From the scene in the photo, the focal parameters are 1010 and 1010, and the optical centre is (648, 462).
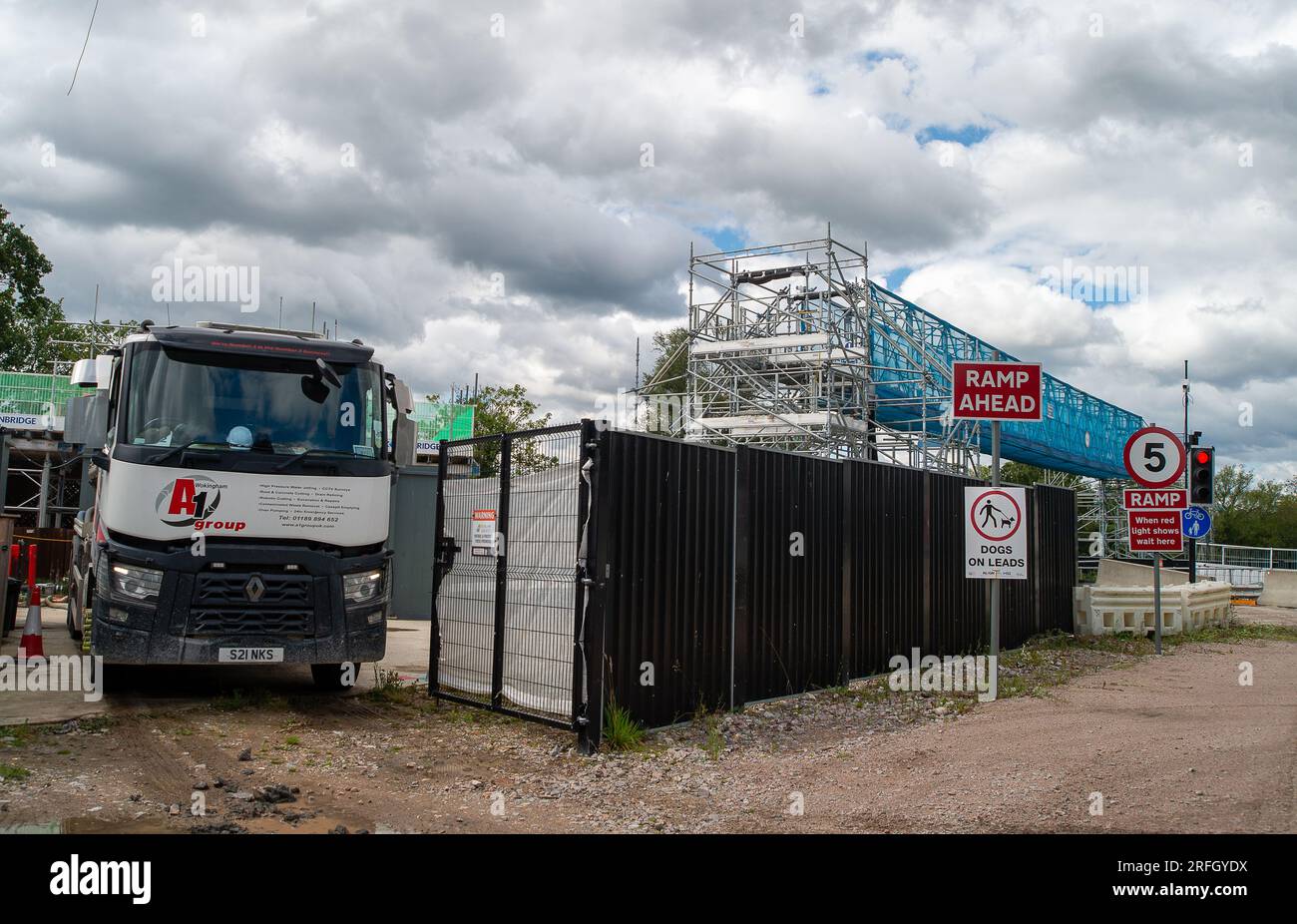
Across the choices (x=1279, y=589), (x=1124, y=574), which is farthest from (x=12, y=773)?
(x=1279, y=589)

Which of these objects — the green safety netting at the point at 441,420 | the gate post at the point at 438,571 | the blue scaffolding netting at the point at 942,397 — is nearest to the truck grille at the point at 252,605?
the gate post at the point at 438,571

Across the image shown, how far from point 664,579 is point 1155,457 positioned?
29.4ft

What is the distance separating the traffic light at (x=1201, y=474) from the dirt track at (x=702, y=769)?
384 inches

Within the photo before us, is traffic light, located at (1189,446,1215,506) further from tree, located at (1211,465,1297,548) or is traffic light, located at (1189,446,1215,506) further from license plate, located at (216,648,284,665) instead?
tree, located at (1211,465,1297,548)

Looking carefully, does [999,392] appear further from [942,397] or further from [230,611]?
[942,397]

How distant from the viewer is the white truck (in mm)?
8234

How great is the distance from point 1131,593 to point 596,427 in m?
11.8

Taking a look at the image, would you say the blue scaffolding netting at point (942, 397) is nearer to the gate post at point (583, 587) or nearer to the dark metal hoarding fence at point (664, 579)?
the dark metal hoarding fence at point (664, 579)

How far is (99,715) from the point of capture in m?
8.41

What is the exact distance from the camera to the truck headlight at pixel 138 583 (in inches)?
322

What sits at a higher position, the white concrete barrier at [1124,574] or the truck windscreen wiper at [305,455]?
the truck windscreen wiper at [305,455]

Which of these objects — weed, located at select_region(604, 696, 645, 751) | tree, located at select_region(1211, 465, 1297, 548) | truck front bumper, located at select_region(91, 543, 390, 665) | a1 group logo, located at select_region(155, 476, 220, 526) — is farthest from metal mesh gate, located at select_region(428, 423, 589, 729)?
tree, located at select_region(1211, 465, 1297, 548)

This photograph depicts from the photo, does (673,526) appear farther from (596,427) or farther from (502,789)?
(502,789)

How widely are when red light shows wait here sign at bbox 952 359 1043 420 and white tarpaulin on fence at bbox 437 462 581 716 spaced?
380 cm
